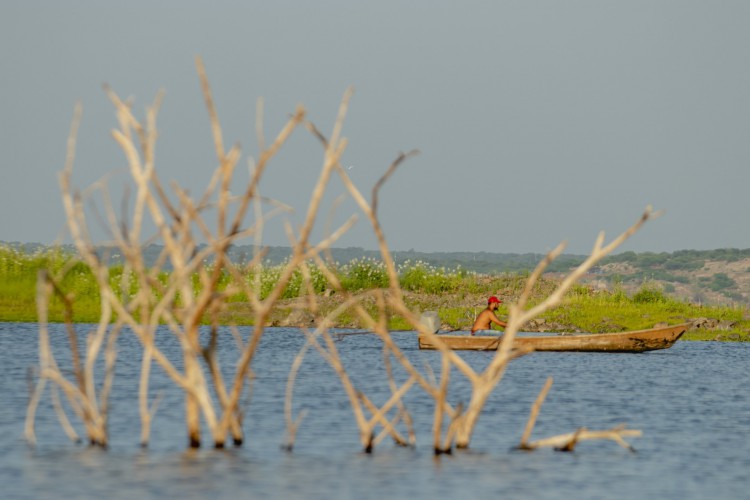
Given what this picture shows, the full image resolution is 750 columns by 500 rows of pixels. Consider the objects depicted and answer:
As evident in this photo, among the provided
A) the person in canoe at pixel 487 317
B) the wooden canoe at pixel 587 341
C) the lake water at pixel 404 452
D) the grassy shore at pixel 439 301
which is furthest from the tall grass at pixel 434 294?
the lake water at pixel 404 452

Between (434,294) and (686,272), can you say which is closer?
(434,294)

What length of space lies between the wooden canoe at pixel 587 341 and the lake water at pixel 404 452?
4.37 m

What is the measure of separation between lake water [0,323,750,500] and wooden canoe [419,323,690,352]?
437cm

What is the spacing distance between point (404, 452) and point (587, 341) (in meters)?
18.8

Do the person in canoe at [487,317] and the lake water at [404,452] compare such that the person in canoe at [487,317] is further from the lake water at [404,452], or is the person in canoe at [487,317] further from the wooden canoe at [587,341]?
the lake water at [404,452]

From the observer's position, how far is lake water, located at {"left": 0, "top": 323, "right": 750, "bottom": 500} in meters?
14.1

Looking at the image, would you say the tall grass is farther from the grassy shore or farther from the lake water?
the lake water

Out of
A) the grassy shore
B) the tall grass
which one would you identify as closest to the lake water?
the grassy shore

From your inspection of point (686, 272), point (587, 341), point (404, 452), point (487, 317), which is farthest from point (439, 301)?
point (686, 272)

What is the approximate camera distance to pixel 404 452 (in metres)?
16.6

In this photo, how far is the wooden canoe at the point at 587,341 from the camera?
3322 cm

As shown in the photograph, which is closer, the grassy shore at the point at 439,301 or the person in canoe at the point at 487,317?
the person in canoe at the point at 487,317

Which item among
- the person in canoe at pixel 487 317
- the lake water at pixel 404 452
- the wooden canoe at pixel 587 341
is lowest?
the lake water at pixel 404 452

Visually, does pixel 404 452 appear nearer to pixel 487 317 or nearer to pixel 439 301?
pixel 487 317
